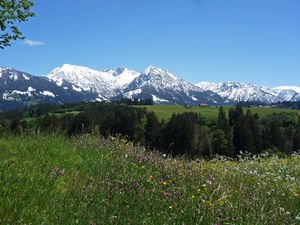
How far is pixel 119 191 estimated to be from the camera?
7.07 meters

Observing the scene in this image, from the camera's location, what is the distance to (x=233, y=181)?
9281mm

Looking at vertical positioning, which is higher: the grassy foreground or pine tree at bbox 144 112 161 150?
the grassy foreground

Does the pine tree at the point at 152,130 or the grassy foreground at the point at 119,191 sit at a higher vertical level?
the grassy foreground at the point at 119,191

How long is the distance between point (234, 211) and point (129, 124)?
345 feet

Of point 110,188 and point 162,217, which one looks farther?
point 110,188

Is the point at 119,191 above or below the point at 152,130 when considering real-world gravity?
above

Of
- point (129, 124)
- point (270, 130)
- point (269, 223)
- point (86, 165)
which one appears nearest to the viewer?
point (269, 223)

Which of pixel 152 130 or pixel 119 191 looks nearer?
pixel 119 191

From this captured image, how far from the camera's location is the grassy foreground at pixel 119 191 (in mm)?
5789

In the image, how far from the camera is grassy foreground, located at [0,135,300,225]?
579 cm

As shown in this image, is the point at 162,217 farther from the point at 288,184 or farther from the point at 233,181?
the point at 288,184

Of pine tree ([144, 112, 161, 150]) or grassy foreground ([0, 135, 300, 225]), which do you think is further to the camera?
pine tree ([144, 112, 161, 150])

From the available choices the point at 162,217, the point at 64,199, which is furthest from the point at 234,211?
the point at 64,199

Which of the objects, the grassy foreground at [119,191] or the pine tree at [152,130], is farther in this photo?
the pine tree at [152,130]
